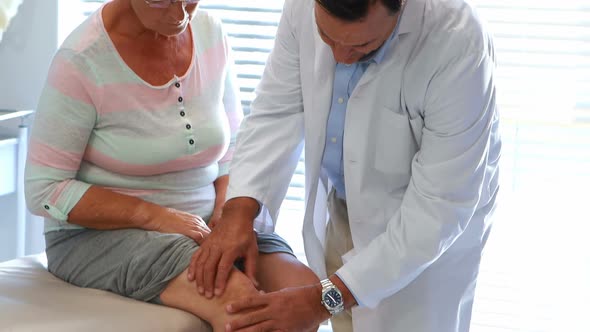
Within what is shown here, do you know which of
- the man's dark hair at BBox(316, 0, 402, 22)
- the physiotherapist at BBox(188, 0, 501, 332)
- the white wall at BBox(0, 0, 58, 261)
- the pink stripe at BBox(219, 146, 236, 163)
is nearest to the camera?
the man's dark hair at BBox(316, 0, 402, 22)

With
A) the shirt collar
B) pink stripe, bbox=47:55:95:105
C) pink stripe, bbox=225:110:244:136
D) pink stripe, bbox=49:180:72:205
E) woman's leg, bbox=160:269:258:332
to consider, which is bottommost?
woman's leg, bbox=160:269:258:332

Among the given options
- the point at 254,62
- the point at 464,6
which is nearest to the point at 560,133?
the point at 254,62

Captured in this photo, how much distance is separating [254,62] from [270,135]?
1.07 meters

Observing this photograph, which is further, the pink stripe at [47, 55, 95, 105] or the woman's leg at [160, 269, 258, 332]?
the pink stripe at [47, 55, 95, 105]

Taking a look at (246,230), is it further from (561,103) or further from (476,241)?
(561,103)

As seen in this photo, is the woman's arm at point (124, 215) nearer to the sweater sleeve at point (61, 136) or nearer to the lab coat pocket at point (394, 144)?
the sweater sleeve at point (61, 136)

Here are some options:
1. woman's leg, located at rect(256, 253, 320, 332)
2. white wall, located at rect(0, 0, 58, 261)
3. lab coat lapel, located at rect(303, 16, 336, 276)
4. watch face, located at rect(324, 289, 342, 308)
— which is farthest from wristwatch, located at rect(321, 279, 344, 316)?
white wall, located at rect(0, 0, 58, 261)

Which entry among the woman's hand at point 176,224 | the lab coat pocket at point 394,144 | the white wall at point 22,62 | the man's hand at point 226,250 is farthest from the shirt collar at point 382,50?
the white wall at point 22,62

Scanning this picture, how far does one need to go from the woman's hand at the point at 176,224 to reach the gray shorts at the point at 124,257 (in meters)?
0.03

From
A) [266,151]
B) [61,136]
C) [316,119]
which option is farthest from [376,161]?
[61,136]

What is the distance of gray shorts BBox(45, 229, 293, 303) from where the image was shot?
1.93 m

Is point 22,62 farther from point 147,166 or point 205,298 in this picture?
point 205,298

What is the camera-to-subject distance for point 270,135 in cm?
204

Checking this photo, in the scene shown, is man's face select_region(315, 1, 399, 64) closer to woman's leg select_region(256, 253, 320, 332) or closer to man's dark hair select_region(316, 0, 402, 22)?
man's dark hair select_region(316, 0, 402, 22)
